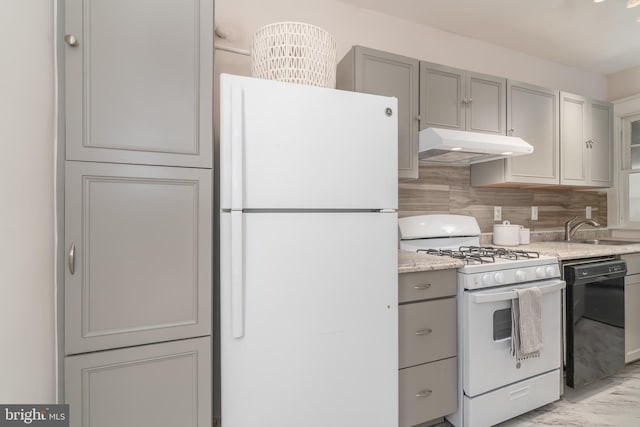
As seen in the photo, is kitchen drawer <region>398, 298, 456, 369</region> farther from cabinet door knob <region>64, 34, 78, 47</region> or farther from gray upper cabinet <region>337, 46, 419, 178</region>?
cabinet door knob <region>64, 34, 78, 47</region>

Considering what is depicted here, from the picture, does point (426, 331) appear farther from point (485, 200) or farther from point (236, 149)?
point (485, 200)

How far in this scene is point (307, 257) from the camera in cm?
122

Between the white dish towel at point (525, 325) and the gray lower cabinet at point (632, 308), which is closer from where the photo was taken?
the white dish towel at point (525, 325)

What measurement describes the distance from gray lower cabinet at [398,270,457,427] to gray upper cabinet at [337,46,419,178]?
27.6 inches

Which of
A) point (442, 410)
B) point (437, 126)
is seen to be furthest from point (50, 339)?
point (437, 126)

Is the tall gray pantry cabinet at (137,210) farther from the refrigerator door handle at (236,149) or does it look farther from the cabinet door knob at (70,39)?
the refrigerator door handle at (236,149)

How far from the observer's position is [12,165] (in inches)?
30.2

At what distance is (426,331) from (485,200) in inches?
61.5

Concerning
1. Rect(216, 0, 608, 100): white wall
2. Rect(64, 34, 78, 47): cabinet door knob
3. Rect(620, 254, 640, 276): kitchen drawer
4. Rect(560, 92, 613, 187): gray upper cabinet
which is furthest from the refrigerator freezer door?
Rect(620, 254, 640, 276): kitchen drawer

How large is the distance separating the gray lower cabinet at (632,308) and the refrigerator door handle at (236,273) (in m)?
2.82

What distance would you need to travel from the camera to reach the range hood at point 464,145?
1.82 meters

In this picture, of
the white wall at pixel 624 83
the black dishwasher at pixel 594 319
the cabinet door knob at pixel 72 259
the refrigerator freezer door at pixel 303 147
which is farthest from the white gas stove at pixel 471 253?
the white wall at pixel 624 83

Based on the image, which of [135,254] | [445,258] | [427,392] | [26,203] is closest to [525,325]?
[445,258]

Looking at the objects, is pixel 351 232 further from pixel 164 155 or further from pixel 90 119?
pixel 90 119
